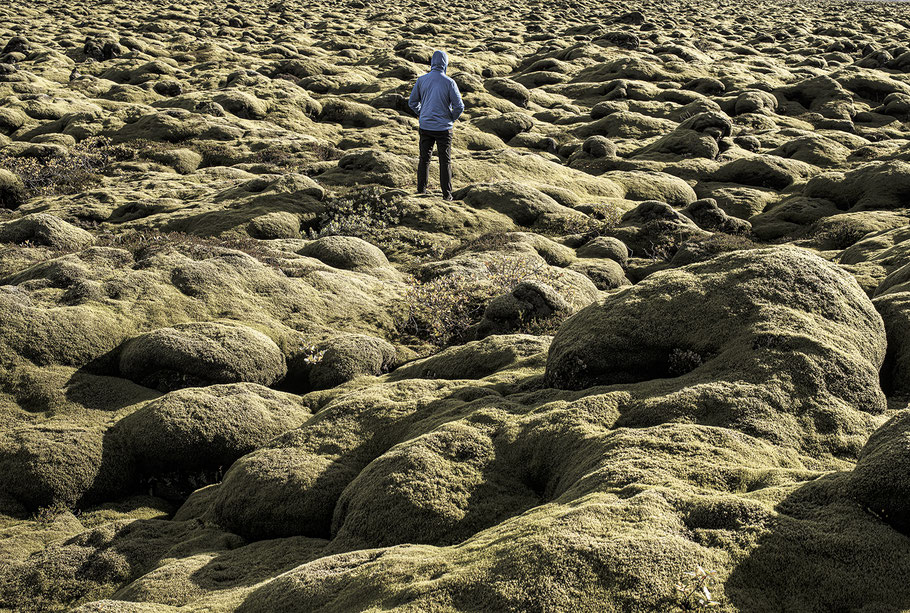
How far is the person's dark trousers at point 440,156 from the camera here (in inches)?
828

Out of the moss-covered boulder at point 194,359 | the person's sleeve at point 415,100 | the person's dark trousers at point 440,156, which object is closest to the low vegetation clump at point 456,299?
the moss-covered boulder at point 194,359

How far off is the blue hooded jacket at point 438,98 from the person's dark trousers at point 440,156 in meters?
0.24

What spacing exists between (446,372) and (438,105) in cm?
1214

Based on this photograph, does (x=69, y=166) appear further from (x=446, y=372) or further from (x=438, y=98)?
(x=446, y=372)

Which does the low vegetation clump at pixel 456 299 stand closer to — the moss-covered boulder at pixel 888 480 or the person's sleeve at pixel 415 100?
the person's sleeve at pixel 415 100

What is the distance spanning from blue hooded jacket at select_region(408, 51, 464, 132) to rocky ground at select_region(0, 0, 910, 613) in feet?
8.17

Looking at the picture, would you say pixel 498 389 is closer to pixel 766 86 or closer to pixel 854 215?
pixel 854 215

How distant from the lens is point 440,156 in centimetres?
2145

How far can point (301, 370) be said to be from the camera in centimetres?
1208

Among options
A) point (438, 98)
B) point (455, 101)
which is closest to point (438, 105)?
point (438, 98)

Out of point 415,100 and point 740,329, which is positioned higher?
point 415,100

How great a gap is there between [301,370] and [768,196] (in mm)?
19145

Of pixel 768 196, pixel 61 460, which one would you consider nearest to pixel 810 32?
pixel 768 196

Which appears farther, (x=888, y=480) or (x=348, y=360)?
(x=348, y=360)
